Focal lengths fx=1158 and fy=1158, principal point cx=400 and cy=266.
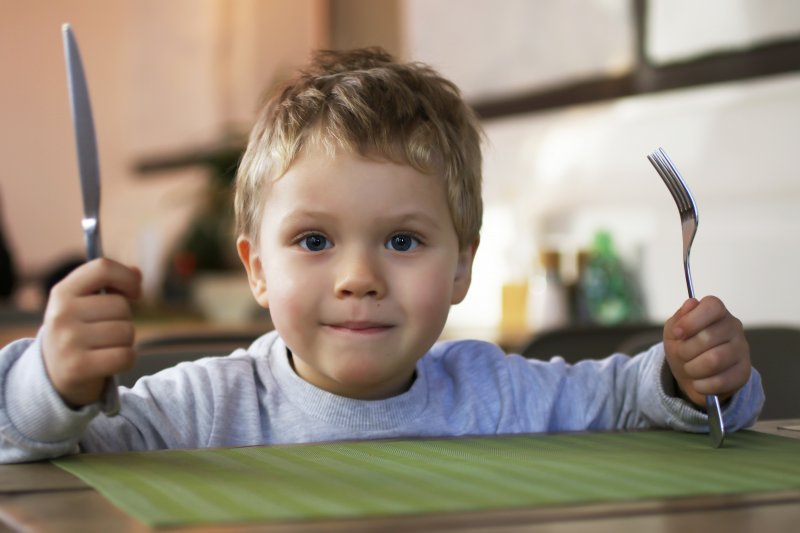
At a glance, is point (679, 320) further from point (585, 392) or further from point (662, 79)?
point (662, 79)

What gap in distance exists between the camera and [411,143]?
1102 mm

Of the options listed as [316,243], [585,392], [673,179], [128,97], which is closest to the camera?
[673,179]

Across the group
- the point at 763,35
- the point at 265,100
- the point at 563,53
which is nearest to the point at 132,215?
the point at 563,53

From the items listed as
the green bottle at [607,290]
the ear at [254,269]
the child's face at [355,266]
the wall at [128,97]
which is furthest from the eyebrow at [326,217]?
the wall at [128,97]

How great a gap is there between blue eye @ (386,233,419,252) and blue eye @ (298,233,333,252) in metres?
0.06

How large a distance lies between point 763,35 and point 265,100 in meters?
1.48

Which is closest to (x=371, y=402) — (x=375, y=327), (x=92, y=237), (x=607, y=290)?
(x=375, y=327)

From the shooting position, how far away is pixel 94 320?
77 centimetres

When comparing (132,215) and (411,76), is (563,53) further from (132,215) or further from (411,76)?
(132,215)

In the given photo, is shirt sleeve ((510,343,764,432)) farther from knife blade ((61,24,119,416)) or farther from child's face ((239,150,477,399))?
knife blade ((61,24,119,416))

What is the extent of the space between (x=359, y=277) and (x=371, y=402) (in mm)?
151

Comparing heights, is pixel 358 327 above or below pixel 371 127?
below

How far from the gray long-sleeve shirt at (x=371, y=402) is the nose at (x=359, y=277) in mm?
129

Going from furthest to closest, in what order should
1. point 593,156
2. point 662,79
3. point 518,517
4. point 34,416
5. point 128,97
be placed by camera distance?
point 128,97
point 593,156
point 662,79
point 34,416
point 518,517
